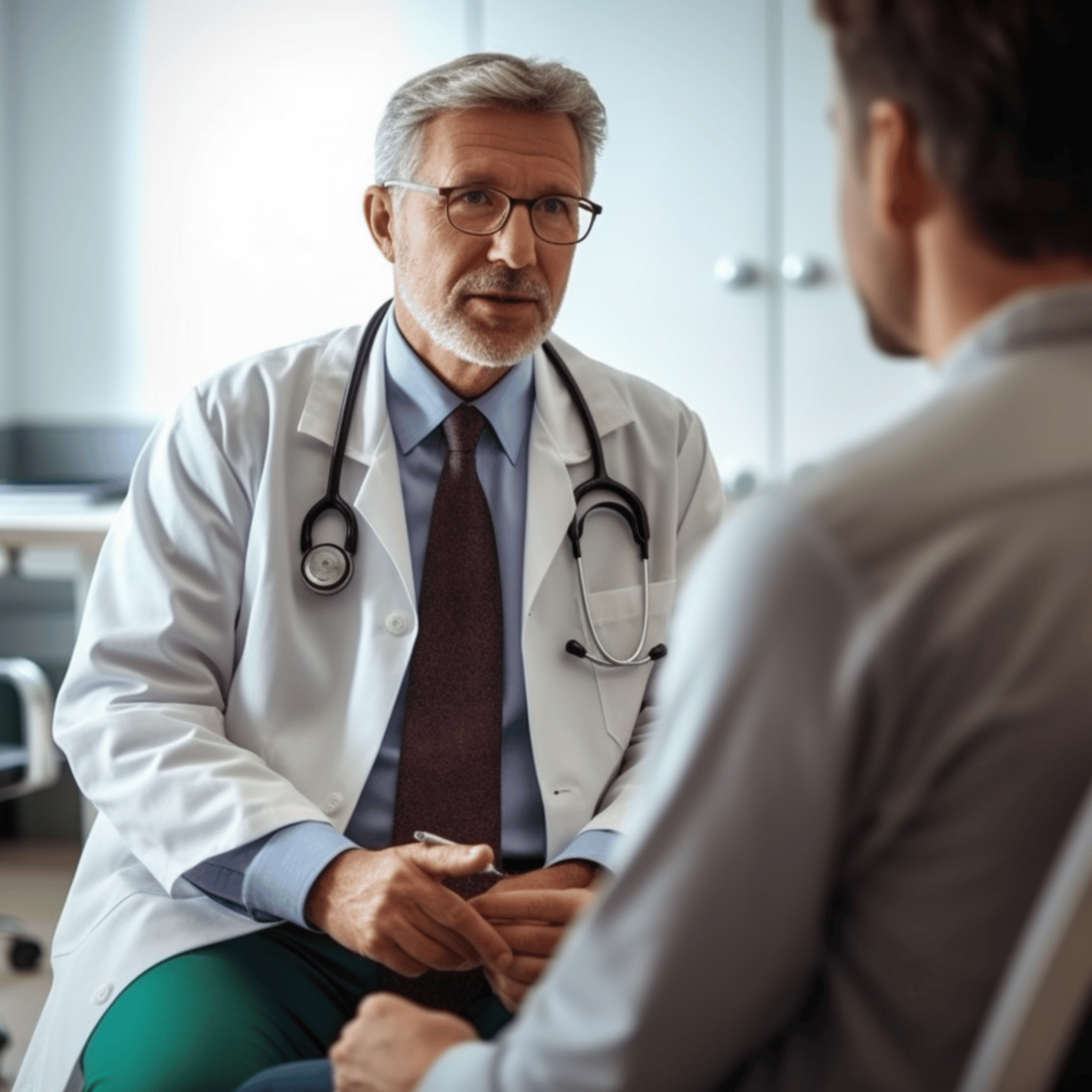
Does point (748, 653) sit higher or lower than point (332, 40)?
lower

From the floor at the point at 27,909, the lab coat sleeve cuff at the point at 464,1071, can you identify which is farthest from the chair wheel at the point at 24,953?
the lab coat sleeve cuff at the point at 464,1071

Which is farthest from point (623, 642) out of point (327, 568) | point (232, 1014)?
point (232, 1014)

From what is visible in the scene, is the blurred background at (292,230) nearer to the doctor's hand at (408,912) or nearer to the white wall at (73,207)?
the white wall at (73,207)

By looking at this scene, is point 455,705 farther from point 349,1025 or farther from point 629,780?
point 349,1025

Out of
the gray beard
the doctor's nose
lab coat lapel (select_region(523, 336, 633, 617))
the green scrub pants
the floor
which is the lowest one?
the floor

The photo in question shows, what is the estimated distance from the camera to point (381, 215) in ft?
5.81

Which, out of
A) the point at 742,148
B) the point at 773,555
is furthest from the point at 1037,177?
the point at 742,148

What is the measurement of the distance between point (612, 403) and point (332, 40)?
1652 mm

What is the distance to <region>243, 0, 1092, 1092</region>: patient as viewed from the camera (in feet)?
2.18

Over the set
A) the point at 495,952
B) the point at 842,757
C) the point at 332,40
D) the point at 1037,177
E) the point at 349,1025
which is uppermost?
the point at 332,40

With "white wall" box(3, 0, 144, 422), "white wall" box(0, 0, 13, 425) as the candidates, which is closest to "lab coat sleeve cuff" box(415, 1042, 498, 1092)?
"white wall" box(3, 0, 144, 422)

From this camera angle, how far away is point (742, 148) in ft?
9.60

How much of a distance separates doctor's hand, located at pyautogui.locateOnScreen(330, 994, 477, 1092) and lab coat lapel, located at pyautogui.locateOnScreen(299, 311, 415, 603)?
63 cm

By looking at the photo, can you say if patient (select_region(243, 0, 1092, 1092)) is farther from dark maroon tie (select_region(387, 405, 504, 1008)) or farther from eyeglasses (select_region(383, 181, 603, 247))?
eyeglasses (select_region(383, 181, 603, 247))
